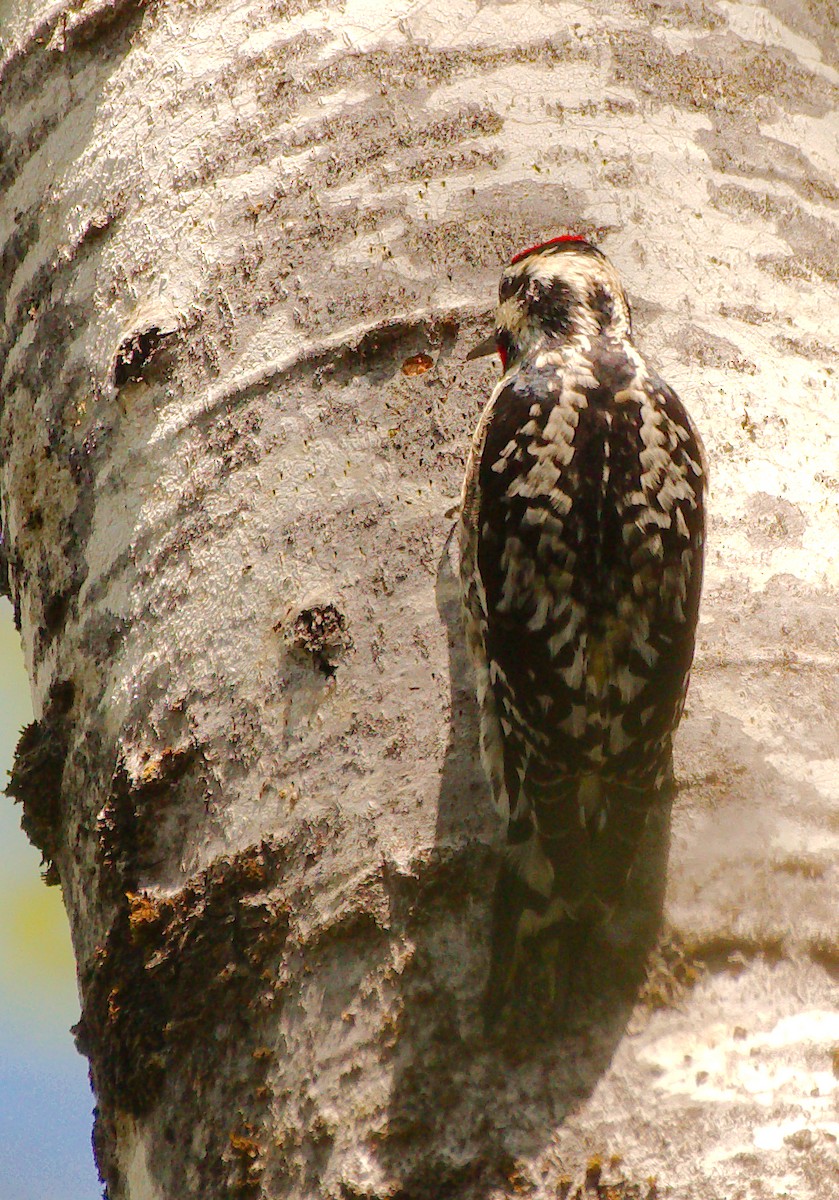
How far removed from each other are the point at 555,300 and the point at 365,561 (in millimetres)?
1141

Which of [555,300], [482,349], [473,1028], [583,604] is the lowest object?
[473,1028]

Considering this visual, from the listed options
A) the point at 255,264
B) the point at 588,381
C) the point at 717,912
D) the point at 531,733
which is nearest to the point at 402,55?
the point at 255,264

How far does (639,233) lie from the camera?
2.49 m

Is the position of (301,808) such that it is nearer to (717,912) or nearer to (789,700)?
(717,912)

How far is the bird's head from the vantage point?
248 centimetres

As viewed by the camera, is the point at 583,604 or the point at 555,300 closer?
the point at 583,604

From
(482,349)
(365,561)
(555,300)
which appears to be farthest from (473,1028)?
(555,300)

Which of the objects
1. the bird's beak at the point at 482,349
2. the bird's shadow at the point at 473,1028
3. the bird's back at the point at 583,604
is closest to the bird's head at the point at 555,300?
the bird's beak at the point at 482,349

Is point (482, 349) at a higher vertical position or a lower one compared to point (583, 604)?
higher

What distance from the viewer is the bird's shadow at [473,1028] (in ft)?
5.44

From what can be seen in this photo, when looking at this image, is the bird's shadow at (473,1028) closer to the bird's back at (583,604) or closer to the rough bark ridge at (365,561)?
the rough bark ridge at (365,561)

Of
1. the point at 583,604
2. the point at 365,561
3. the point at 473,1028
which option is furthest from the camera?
the point at 583,604

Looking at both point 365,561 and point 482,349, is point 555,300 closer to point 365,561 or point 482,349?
point 482,349

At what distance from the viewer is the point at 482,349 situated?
2.36 metres
